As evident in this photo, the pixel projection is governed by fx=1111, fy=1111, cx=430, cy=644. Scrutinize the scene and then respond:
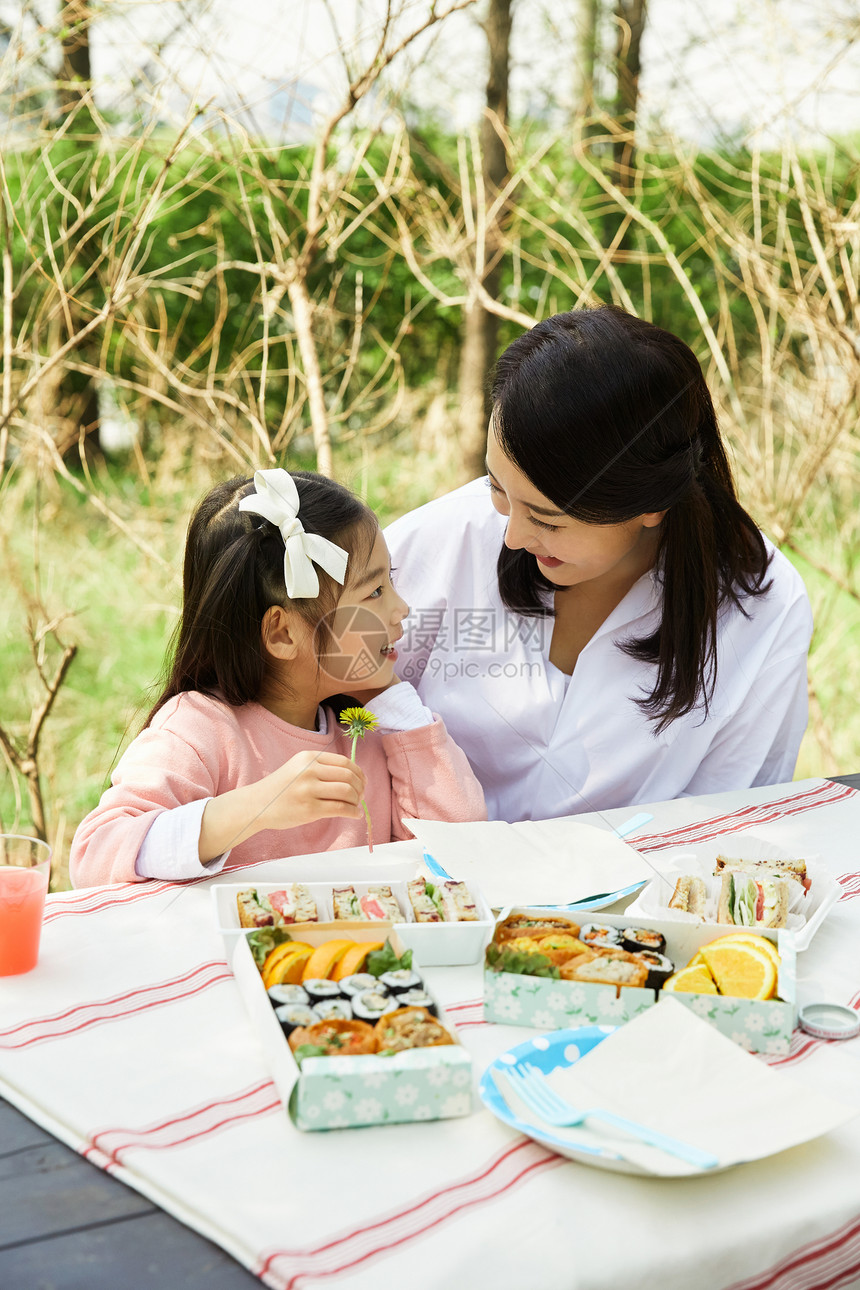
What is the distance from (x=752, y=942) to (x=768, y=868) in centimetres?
23

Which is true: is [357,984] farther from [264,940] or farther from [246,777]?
[246,777]

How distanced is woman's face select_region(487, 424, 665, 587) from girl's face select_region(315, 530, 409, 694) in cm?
20

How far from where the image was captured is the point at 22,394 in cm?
223

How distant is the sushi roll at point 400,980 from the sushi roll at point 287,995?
67mm

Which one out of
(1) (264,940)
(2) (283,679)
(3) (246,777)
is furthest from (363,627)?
(1) (264,940)

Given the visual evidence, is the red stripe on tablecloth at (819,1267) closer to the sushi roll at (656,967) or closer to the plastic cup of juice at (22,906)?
the sushi roll at (656,967)

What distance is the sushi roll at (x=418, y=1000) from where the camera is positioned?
0.90 metres

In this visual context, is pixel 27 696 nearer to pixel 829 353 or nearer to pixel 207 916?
pixel 207 916

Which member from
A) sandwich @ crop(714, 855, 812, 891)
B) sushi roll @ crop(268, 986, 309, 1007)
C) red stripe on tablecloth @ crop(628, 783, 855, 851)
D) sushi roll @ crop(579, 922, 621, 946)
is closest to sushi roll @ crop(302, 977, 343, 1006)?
sushi roll @ crop(268, 986, 309, 1007)

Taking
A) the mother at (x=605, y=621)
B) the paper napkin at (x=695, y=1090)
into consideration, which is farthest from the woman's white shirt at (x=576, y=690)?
the paper napkin at (x=695, y=1090)

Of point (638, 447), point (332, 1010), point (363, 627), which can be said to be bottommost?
point (332, 1010)

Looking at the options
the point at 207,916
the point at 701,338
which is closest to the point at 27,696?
the point at 207,916

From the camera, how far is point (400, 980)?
93 centimetres

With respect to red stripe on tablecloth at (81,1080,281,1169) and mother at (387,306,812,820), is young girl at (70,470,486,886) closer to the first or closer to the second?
mother at (387,306,812,820)
